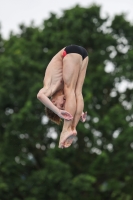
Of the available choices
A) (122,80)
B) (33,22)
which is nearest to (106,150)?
(122,80)

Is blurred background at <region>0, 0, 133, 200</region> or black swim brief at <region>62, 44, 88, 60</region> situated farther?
blurred background at <region>0, 0, 133, 200</region>

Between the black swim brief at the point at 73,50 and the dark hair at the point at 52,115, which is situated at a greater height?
the black swim brief at the point at 73,50

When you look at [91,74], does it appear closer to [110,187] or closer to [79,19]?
[79,19]

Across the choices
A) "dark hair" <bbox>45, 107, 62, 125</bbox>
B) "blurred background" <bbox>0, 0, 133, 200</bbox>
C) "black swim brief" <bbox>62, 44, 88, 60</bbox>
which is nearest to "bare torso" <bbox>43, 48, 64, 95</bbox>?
"black swim brief" <bbox>62, 44, 88, 60</bbox>

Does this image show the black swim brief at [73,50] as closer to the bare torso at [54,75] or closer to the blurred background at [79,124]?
the bare torso at [54,75]

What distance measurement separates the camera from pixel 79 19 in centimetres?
2911

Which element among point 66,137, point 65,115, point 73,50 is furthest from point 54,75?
point 66,137

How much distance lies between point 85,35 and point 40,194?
6835 mm

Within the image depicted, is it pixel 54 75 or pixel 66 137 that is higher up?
pixel 54 75

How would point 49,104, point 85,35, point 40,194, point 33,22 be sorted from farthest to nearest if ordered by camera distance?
point 33,22, point 85,35, point 40,194, point 49,104

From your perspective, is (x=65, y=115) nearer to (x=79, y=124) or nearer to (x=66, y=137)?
(x=66, y=137)

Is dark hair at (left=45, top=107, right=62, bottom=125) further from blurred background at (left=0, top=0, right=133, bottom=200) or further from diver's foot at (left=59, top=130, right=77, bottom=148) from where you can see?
blurred background at (left=0, top=0, right=133, bottom=200)

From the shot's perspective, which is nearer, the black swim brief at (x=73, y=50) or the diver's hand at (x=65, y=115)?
the diver's hand at (x=65, y=115)

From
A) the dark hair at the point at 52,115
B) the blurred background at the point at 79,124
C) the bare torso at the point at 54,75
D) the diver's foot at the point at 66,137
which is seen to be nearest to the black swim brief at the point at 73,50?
the bare torso at the point at 54,75
